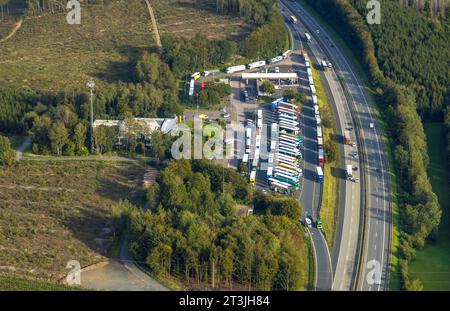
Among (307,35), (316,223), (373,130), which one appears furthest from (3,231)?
(307,35)

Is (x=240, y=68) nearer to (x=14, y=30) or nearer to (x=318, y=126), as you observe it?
(x=318, y=126)

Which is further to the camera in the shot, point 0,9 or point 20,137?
point 0,9

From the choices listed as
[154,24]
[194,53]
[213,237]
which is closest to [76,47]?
[154,24]

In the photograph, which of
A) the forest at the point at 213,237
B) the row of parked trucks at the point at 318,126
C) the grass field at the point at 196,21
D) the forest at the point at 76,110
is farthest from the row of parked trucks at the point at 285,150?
the grass field at the point at 196,21

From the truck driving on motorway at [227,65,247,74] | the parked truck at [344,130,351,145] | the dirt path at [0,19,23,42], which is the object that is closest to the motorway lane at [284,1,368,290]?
the parked truck at [344,130,351,145]

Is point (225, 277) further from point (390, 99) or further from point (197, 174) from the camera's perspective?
point (390, 99)
